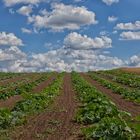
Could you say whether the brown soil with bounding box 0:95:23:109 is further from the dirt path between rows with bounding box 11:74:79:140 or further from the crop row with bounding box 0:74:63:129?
the dirt path between rows with bounding box 11:74:79:140

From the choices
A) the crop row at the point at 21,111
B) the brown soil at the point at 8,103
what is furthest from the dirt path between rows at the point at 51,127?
the brown soil at the point at 8,103

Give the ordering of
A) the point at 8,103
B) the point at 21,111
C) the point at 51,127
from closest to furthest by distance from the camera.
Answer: the point at 51,127, the point at 21,111, the point at 8,103

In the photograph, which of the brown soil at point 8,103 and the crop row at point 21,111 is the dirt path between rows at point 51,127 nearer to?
the crop row at point 21,111

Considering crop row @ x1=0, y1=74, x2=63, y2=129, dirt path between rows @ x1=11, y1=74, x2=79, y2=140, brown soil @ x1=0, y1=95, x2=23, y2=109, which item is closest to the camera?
dirt path between rows @ x1=11, y1=74, x2=79, y2=140

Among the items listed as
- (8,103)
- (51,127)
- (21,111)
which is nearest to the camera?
(51,127)

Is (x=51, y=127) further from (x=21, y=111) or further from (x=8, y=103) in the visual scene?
(x=8, y=103)

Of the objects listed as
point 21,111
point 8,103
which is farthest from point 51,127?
point 8,103

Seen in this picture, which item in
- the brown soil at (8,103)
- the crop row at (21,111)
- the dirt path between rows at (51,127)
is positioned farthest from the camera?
the brown soil at (8,103)

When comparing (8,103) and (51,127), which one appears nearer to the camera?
(51,127)

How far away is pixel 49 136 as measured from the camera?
16.0m

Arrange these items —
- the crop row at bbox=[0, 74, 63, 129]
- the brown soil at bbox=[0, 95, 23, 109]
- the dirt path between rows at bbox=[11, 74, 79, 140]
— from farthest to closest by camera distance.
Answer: the brown soil at bbox=[0, 95, 23, 109] < the crop row at bbox=[0, 74, 63, 129] < the dirt path between rows at bbox=[11, 74, 79, 140]

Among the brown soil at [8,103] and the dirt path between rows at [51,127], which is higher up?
the brown soil at [8,103]

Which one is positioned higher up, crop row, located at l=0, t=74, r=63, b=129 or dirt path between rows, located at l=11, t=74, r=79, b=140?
crop row, located at l=0, t=74, r=63, b=129

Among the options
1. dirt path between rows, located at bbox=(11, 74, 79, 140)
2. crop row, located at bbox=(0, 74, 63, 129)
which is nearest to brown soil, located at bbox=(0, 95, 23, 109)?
crop row, located at bbox=(0, 74, 63, 129)
